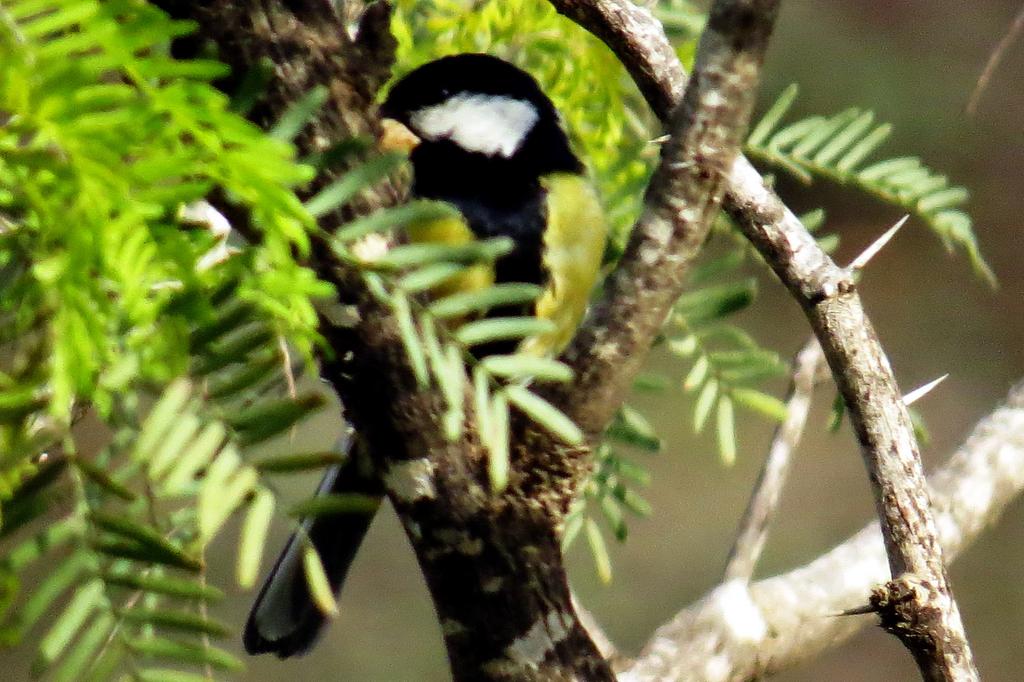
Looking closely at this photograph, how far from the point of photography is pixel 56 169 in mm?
265

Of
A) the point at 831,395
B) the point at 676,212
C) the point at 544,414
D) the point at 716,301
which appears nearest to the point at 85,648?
the point at 544,414

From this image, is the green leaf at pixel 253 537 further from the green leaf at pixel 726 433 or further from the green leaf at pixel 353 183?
the green leaf at pixel 726 433

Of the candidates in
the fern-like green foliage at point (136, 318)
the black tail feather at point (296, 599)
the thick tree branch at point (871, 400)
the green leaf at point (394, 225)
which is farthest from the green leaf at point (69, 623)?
the black tail feather at point (296, 599)

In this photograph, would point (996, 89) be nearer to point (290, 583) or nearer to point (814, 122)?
point (814, 122)

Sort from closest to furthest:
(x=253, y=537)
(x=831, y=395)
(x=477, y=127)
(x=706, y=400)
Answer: (x=253, y=537), (x=706, y=400), (x=477, y=127), (x=831, y=395)

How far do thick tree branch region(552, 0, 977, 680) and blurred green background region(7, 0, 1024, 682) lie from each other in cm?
123

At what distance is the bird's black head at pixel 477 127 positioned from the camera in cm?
76

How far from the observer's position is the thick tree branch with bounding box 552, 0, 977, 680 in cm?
53

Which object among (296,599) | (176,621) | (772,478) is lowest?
(296,599)

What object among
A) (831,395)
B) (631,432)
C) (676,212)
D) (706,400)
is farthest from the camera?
(831,395)

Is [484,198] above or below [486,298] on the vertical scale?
below

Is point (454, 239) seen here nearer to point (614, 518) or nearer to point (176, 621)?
point (614, 518)

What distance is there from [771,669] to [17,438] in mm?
626

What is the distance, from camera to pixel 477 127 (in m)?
0.81
